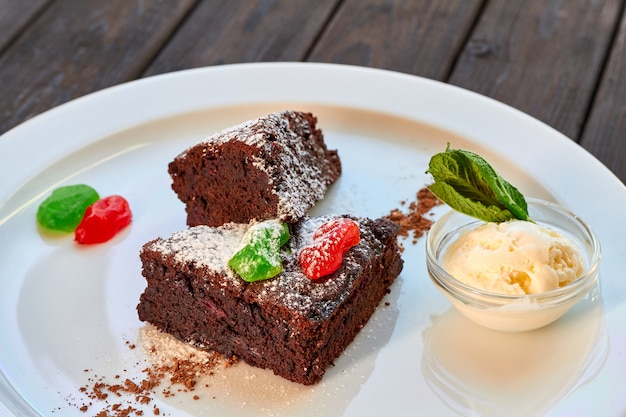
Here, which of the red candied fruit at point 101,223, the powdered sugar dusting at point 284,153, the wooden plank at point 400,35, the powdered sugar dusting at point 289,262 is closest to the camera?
the powdered sugar dusting at point 289,262

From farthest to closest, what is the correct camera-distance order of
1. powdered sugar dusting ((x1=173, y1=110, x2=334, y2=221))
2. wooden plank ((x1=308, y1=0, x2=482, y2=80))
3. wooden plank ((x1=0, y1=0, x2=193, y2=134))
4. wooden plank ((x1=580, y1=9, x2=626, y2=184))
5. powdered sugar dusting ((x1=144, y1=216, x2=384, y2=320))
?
wooden plank ((x1=308, y1=0, x2=482, y2=80))
wooden plank ((x1=0, y1=0, x2=193, y2=134))
wooden plank ((x1=580, y1=9, x2=626, y2=184))
powdered sugar dusting ((x1=173, y1=110, x2=334, y2=221))
powdered sugar dusting ((x1=144, y1=216, x2=384, y2=320))

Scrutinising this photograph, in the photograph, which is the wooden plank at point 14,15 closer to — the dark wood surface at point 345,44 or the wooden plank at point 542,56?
the dark wood surface at point 345,44

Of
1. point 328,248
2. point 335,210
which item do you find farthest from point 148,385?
point 335,210

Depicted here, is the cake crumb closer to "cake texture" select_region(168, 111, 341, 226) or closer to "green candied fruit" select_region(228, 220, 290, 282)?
"cake texture" select_region(168, 111, 341, 226)

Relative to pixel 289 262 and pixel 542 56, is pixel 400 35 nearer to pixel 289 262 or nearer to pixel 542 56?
pixel 542 56

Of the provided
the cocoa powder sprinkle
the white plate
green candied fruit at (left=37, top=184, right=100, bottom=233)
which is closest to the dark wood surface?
the white plate

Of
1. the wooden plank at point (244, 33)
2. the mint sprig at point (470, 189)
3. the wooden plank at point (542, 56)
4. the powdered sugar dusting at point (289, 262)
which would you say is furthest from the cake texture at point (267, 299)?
the wooden plank at point (244, 33)

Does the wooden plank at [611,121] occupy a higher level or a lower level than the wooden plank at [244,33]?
lower
